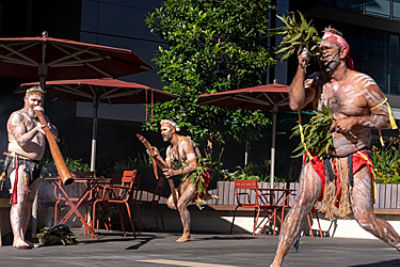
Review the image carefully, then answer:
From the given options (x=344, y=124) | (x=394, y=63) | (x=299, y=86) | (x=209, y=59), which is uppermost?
(x=394, y=63)

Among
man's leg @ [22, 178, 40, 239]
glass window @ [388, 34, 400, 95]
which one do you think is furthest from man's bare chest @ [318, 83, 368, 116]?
glass window @ [388, 34, 400, 95]

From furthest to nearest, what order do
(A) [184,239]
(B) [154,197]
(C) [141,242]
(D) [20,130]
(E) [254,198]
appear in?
(E) [254,198], (B) [154,197], (A) [184,239], (C) [141,242], (D) [20,130]

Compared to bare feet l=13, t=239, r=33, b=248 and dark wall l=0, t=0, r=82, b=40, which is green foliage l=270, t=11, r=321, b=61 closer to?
bare feet l=13, t=239, r=33, b=248

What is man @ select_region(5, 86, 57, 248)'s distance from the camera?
848 centimetres

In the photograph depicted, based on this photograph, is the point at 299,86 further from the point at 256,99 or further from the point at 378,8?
the point at 378,8

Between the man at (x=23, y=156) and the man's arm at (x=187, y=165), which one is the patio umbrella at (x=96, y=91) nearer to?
the man's arm at (x=187, y=165)

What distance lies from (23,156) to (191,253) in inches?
93.6

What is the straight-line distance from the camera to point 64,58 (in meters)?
9.90

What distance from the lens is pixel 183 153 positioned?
10617mm

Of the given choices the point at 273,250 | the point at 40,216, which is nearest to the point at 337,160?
the point at 273,250

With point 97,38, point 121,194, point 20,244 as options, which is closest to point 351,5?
point 97,38

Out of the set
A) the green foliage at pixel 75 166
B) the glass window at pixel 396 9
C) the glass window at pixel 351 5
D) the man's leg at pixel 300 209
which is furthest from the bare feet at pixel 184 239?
the glass window at pixel 396 9

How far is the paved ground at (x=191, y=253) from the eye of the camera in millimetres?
6965

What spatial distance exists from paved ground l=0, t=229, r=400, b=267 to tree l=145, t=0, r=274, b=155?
16.0 ft
